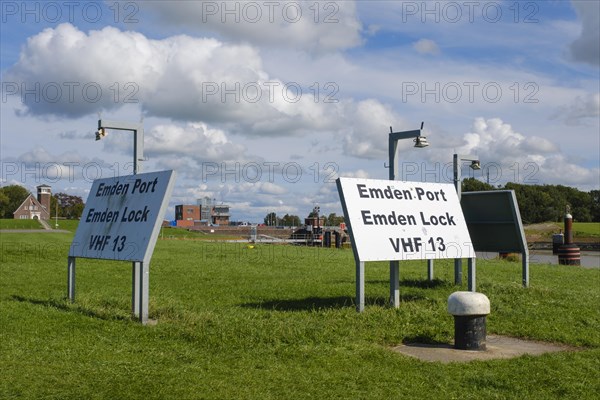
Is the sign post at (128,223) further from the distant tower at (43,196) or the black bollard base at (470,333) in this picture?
the distant tower at (43,196)

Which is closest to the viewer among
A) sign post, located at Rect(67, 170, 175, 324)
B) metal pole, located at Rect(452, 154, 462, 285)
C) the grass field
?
the grass field

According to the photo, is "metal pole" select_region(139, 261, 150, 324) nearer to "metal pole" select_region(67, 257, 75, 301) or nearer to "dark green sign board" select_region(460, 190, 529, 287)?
"metal pole" select_region(67, 257, 75, 301)

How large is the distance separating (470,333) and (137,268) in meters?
4.88

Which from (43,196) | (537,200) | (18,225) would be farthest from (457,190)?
(43,196)

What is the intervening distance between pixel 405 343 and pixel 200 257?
1500cm

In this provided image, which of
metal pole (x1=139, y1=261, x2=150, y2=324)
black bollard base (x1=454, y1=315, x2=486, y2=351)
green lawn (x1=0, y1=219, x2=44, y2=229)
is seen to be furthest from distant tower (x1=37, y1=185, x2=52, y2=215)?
black bollard base (x1=454, y1=315, x2=486, y2=351)

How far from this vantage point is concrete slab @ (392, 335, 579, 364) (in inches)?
304

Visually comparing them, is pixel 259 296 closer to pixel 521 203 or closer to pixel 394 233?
pixel 394 233

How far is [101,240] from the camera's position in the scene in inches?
445

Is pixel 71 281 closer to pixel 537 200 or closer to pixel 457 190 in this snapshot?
pixel 457 190

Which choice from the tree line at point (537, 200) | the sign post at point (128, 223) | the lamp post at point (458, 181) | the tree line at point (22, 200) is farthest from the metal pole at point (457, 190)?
the tree line at point (22, 200)

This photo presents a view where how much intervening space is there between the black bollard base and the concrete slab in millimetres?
90

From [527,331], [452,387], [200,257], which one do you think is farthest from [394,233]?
[200,257]

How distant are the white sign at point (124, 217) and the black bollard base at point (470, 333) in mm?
4467
